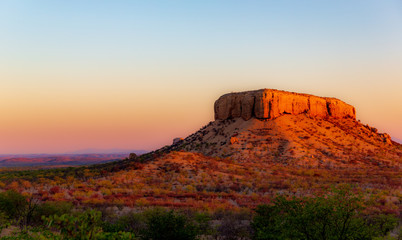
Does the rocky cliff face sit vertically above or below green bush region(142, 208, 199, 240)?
above

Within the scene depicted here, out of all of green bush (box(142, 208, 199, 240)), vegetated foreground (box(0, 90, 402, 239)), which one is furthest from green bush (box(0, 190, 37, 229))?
green bush (box(142, 208, 199, 240))

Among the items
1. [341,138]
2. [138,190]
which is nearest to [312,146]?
[341,138]

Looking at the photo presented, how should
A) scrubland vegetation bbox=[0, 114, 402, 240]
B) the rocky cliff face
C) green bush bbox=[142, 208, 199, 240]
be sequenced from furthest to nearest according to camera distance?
1. the rocky cliff face
2. green bush bbox=[142, 208, 199, 240]
3. scrubland vegetation bbox=[0, 114, 402, 240]

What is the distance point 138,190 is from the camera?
28.3 m

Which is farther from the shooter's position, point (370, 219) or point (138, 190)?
point (138, 190)

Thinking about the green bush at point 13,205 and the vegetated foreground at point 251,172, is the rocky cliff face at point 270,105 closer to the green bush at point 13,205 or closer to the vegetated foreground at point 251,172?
the vegetated foreground at point 251,172

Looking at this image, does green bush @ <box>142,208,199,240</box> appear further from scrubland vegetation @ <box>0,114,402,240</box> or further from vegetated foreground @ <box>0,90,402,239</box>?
vegetated foreground @ <box>0,90,402,239</box>

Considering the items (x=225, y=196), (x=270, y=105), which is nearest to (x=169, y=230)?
(x=225, y=196)

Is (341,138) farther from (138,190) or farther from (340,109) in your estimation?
(138,190)

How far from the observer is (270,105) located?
7150 centimetres

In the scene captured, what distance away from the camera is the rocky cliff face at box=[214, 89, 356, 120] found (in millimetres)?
71750

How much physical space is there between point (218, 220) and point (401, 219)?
11.0 metres

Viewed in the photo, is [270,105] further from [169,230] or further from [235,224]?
[169,230]

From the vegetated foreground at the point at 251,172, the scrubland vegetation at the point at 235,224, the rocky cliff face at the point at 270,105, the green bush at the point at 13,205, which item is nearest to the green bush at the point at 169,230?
the scrubland vegetation at the point at 235,224
